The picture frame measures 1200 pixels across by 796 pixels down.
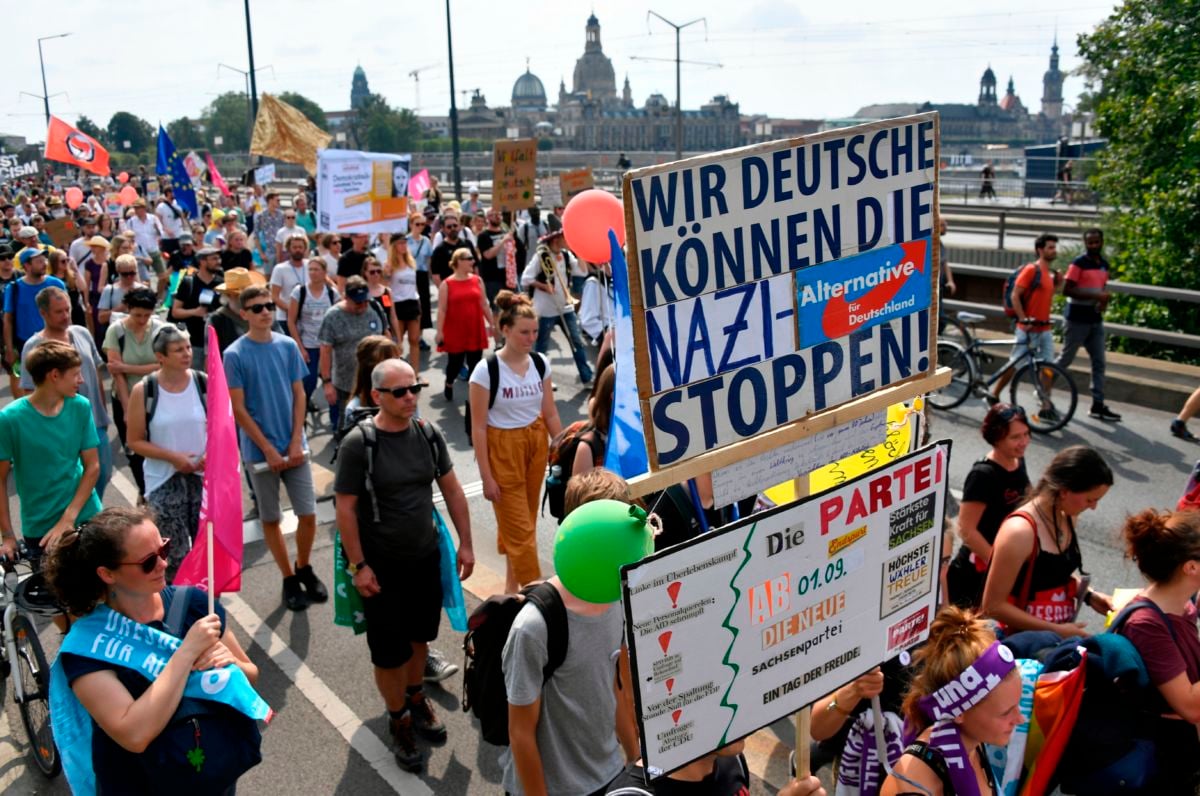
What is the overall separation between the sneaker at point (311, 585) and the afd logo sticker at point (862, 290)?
4.17m

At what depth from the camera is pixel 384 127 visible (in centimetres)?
13262

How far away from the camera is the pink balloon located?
491 cm

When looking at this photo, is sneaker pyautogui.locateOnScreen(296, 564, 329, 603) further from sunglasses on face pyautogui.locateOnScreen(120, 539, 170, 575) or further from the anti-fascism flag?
the anti-fascism flag

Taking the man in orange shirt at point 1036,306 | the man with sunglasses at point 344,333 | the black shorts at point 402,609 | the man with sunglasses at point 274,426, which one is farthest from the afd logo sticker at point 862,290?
the man in orange shirt at point 1036,306

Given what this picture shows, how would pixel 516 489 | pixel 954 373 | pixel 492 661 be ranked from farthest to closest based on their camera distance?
pixel 954 373 → pixel 516 489 → pixel 492 661

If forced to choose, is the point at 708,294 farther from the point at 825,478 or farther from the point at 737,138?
the point at 737,138

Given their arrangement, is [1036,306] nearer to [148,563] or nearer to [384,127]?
[148,563]

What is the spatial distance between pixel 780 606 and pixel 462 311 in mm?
7586

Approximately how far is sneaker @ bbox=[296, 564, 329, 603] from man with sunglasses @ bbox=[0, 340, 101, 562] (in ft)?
4.57

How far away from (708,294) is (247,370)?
13.5ft

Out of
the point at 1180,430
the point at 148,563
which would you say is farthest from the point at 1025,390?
the point at 148,563

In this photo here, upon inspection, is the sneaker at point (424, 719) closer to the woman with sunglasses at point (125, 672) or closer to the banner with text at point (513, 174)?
the woman with sunglasses at point (125, 672)

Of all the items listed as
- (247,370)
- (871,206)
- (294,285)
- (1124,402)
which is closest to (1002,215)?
(1124,402)

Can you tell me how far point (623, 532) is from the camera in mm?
2756
